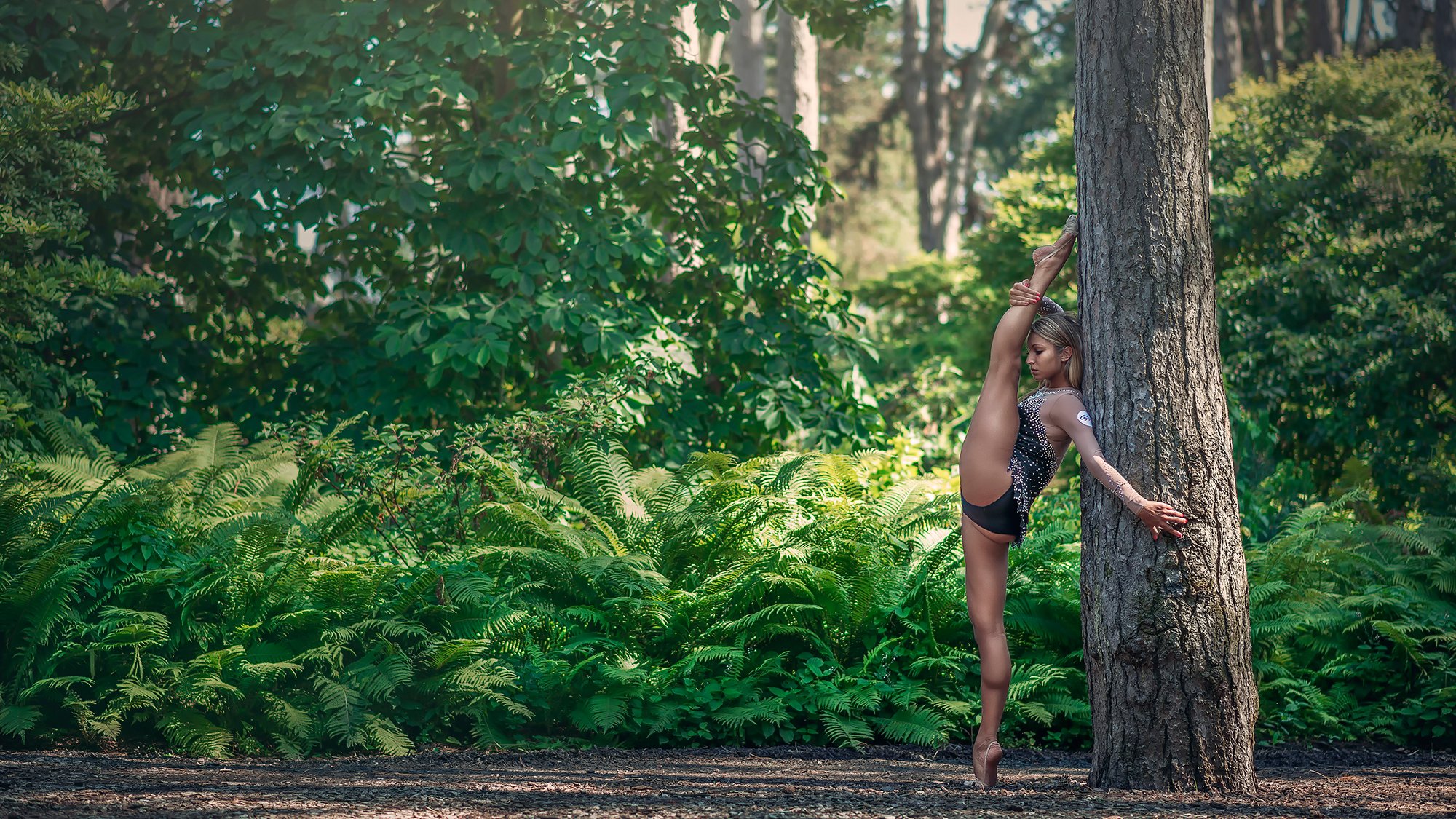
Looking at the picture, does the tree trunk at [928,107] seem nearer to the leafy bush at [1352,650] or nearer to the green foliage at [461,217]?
the green foliage at [461,217]

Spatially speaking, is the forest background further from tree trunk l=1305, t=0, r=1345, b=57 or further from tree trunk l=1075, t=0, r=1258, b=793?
tree trunk l=1305, t=0, r=1345, b=57

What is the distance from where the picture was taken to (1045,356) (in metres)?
4.17

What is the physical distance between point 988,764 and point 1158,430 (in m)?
1.39

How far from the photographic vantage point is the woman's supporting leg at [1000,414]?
13.1ft

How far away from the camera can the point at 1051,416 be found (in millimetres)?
4102

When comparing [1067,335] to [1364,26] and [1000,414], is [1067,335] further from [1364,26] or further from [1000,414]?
[1364,26]

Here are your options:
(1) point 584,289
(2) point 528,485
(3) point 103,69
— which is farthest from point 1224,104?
(3) point 103,69

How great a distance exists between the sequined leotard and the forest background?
159 cm

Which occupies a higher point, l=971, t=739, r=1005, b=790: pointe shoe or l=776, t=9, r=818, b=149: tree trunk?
l=776, t=9, r=818, b=149: tree trunk

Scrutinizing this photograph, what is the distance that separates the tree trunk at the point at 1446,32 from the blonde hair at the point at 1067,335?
14820mm

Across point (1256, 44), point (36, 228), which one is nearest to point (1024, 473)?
point (36, 228)

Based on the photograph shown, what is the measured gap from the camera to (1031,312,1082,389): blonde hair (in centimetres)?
415

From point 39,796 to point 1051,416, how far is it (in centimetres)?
374

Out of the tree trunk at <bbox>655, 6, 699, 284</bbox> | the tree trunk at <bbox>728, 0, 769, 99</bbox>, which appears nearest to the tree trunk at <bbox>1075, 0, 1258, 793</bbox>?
the tree trunk at <bbox>655, 6, 699, 284</bbox>
